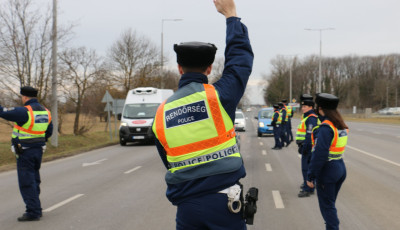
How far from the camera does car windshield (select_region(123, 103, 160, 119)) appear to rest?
20672mm

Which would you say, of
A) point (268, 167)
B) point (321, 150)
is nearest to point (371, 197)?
point (321, 150)

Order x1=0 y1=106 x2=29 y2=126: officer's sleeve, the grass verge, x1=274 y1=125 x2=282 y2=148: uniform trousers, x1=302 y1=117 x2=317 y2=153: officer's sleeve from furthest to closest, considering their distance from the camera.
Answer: x1=274 y1=125 x2=282 y2=148: uniform trousers → the grass verge → x1=302 y1=117 x2=317 y2=153: officer's sleeve → x1=0 y1=106 x2=29 y2=126: officer's sleeve

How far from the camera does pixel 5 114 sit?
17.9ft

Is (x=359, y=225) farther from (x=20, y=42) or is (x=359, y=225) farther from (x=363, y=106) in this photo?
(x=363, y=106)

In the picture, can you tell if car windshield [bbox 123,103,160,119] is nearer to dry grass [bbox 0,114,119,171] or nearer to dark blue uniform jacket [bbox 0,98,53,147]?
dry grass [bbox 0,114,119,171]

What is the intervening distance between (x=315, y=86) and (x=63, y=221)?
96.3m

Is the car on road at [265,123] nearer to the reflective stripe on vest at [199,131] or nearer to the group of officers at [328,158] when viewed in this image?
the group of officers at [328,158]

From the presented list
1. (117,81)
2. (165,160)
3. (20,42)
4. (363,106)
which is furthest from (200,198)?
(363,106)

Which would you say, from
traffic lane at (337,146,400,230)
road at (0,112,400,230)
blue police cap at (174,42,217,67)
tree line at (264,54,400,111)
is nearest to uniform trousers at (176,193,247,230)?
blue police cap at (174,42,217,67)

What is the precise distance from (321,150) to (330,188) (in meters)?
0.45

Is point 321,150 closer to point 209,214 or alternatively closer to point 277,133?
point 209,214

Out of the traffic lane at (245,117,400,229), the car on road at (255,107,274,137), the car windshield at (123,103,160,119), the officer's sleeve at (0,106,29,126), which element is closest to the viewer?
the officer's sleeve at (0,106,29,126)

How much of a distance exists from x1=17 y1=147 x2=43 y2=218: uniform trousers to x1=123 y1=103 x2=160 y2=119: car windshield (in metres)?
14.4

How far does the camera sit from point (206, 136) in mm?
2299
